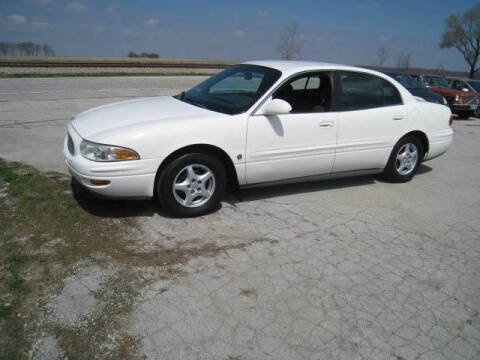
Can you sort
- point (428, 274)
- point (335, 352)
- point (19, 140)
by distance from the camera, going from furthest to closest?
point (19, 140), point (428, 274), point (335, 352)

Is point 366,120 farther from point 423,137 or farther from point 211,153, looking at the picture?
point 211,153

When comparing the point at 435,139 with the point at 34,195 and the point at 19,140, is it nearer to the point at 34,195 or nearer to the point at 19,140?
the point at 34,195

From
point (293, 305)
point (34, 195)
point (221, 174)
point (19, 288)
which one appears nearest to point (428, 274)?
point (293, 305)

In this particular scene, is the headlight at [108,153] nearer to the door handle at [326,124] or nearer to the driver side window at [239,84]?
the driver side window at [239,84]

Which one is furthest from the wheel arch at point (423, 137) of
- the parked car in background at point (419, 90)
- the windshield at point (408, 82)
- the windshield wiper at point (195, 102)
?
the windshield at point (408, 82)

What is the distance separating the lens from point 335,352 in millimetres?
2617

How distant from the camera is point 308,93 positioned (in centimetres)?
514

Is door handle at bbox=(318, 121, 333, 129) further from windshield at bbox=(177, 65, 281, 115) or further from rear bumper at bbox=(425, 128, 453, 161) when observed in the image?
rear bumper at bbox=(425, 128, 453, 161)

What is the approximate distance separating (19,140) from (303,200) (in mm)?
5042

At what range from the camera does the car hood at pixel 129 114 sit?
4160 mm

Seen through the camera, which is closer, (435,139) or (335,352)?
(335,352)

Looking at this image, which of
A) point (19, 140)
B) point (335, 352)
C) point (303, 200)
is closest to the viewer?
point (335, 352)

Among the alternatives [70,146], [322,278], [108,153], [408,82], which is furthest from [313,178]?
[408,82]

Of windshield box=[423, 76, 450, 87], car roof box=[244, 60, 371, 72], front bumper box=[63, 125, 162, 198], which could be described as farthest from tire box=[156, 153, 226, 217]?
windshield box=[423, 76, 450, 87]
